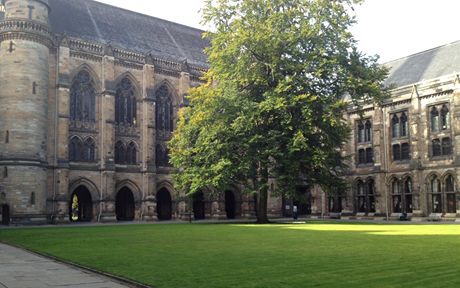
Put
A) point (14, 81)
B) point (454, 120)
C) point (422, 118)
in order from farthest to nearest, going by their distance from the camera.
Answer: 1. point (422, 118)
2. point (454, 120)
3. point (14, 81)

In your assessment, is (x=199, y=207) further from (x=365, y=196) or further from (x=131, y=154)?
(x=365, y=196)

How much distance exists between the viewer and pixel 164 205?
4784cm

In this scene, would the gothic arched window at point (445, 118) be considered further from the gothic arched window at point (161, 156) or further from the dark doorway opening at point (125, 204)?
the dark doorway opening at point (125, 204)

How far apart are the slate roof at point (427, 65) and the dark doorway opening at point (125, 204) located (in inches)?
998

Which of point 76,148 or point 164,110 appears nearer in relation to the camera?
point 76,148

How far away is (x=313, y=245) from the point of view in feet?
47.9

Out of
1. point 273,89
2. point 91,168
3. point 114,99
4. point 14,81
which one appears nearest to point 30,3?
point 14,81

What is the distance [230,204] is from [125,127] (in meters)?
14.3

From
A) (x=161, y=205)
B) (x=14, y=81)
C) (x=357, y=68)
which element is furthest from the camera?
(x=161, y=205)

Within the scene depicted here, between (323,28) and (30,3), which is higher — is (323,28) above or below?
below

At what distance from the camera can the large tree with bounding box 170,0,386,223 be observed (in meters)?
30.8

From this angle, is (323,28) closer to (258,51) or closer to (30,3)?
(258,51)

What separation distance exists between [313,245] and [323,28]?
21124 mm

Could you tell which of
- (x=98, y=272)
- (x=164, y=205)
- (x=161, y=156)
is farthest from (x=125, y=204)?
(x=98, y=272)
